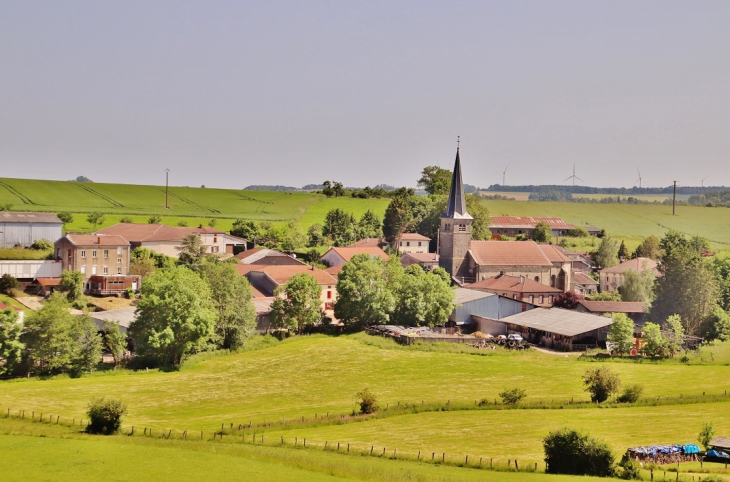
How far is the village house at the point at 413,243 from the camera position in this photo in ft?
408

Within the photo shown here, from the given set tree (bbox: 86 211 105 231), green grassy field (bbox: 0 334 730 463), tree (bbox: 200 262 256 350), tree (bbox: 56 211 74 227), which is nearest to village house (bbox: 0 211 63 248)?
tree (bbox: 86 211 105 231)

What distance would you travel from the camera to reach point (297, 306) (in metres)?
72.2

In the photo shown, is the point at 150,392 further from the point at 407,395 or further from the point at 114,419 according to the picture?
the point at 407,395

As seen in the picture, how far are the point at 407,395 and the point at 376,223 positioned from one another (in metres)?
88.3

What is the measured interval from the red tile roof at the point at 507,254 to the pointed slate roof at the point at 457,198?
4.35 meters

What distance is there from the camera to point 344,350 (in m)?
65.8

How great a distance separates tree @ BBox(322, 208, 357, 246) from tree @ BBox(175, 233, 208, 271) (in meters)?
33.3

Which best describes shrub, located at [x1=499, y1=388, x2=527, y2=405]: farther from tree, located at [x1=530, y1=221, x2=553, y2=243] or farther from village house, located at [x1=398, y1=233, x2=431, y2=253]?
tree, located at [x1=530, y1=221, x2=553, y2=243]

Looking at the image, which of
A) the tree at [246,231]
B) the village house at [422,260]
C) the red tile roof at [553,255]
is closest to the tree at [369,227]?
the tree at [246,231]

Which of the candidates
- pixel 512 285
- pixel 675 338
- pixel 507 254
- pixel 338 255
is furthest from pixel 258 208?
pixel 675 338

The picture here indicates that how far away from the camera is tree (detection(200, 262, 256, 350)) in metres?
66.8

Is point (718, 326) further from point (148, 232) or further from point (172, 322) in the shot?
point (148, 232)

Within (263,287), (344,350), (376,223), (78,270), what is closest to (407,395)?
(344,350)

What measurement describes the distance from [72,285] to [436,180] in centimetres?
9518
